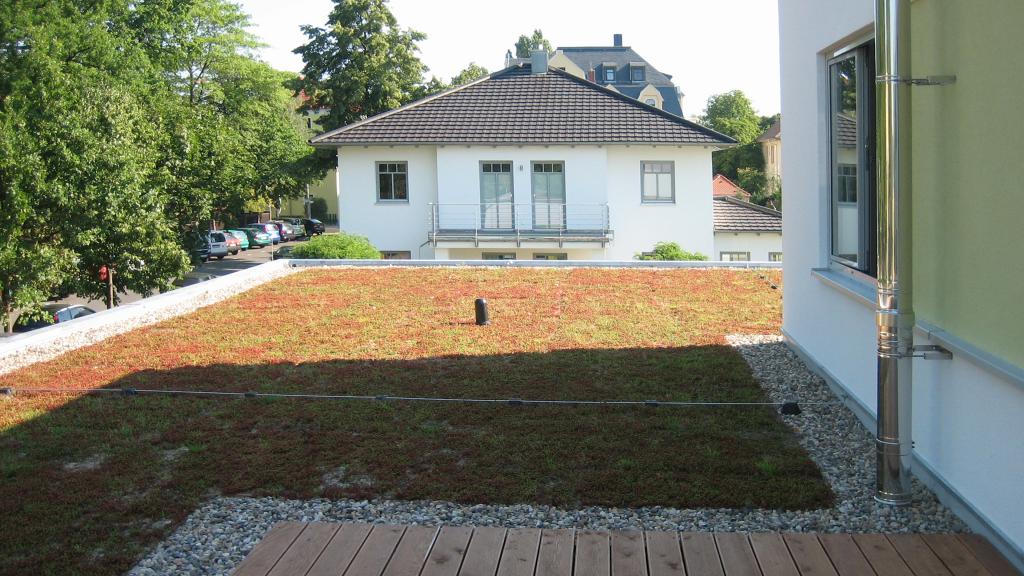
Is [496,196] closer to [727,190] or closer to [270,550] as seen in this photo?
[270,550]

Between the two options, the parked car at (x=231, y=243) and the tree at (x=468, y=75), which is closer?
the parked car at (x=231, y=243)

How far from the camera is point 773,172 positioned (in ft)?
230

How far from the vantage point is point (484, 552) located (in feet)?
13.6

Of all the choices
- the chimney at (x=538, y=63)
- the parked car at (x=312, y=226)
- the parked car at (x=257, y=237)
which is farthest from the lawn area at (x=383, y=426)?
the parked car at (x=312, y=226)

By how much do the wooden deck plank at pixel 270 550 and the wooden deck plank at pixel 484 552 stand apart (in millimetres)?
848

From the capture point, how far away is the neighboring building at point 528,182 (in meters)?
28.0

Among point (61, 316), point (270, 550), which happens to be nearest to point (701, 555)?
point (270, 550)

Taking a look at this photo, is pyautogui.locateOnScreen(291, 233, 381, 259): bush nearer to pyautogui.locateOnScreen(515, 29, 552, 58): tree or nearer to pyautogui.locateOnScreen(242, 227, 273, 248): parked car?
pyautogui.locateOnScreen(242, 227, 273, 248): parked car

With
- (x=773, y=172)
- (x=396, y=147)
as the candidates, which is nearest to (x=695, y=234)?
(x=396, y=147)

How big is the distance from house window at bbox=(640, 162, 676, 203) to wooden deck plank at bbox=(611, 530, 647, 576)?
81.6 ft

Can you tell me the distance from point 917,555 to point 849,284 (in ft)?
10.9

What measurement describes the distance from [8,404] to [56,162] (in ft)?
51.7

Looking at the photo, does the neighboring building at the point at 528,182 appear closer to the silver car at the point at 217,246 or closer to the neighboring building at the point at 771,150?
the silver car at the point at 217,246

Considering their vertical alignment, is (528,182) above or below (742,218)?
above
